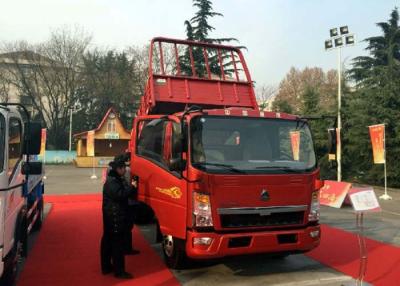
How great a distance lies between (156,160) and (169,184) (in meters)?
Result: 0.77

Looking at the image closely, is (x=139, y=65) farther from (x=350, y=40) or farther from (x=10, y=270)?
(x=10, y=270)

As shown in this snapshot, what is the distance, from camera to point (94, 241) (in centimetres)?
913

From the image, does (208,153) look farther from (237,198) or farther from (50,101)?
(50,101)

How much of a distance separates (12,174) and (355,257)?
5906 mm

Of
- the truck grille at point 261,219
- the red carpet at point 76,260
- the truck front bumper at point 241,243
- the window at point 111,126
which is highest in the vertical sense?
the window at point 111,126

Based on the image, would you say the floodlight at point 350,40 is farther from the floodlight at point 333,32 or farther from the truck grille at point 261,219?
the truck grille at point 261,219

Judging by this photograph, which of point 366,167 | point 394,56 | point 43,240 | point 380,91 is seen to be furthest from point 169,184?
point 394,56

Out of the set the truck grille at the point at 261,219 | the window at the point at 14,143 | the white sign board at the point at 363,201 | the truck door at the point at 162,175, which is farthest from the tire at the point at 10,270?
the white sign board at the point at 363,201

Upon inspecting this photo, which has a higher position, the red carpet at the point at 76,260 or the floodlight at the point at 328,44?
the floodlight at the point at 328,44

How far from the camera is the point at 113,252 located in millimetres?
6484

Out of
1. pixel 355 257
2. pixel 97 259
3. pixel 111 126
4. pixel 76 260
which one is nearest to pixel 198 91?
pixel 97 259

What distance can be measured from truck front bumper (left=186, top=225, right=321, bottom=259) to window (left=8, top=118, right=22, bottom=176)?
241cm

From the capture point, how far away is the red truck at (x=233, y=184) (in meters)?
5.77

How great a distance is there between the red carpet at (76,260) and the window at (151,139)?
5.85 feet
